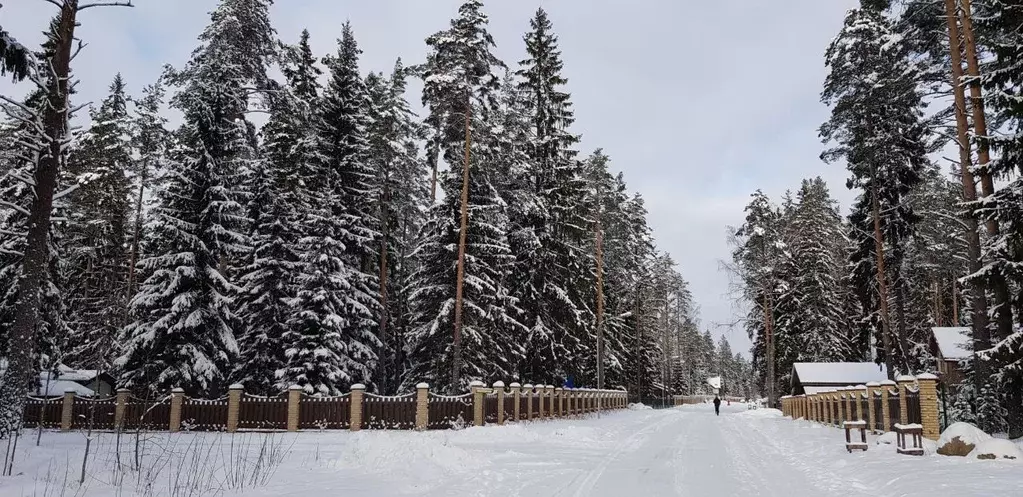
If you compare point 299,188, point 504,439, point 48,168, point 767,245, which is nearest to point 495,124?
point 299,188

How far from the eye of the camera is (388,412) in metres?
20.4

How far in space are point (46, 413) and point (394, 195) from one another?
60.7 ft

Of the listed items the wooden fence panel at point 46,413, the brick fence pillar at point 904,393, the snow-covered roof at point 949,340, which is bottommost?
the wooden fence panel at point 46,413

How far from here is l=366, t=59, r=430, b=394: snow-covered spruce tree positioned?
33250 millimetres

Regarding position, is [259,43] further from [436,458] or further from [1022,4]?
[1022,4]

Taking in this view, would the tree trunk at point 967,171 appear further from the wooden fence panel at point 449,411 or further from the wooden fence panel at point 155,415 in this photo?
the wooden fence panel at point 155,415

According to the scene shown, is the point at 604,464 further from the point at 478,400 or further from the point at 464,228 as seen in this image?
the point at 464,228

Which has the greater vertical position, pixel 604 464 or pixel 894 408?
pixel 894 408

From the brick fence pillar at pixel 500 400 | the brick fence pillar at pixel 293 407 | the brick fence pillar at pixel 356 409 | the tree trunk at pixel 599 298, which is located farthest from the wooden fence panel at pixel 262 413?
the tree trunk at pixel 599 298

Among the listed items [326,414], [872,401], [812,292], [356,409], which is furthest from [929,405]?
[812,292]

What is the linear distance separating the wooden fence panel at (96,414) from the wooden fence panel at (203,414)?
105 inches

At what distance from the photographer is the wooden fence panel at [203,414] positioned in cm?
2084

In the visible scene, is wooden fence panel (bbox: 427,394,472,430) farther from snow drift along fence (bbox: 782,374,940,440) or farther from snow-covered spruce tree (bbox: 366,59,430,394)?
snow drift along fence (bbox: 782,374,940,440)

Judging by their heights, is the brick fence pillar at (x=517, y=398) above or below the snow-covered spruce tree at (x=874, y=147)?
below
